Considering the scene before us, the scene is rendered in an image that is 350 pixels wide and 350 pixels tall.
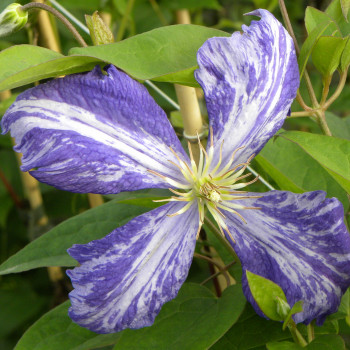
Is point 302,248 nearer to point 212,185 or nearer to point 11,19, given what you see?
point 212,185

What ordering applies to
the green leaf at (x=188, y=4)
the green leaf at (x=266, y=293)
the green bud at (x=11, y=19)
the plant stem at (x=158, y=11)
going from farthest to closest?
the plant stem at (x=158, y=11)
the green leaf at (x=188, y=4)
the green bud at (x=11, y=19)
the green leaf at (x=266, y=293)

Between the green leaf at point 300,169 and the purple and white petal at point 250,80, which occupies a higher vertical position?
the purple and white petal at point 250,80

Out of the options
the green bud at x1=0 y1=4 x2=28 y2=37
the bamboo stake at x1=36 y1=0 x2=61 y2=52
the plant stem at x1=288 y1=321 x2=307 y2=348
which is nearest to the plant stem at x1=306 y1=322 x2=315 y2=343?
the plant stem at x1=288 y1=321 x2=307 y2=348

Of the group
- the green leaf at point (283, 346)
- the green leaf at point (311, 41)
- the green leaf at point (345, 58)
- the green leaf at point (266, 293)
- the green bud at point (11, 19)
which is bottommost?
the green leaf at point (283, 346)

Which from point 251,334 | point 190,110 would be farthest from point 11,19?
point 251,334

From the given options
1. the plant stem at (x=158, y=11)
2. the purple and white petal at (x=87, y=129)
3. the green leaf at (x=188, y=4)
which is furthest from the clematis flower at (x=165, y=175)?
the plant stem at (x=158, y=11)

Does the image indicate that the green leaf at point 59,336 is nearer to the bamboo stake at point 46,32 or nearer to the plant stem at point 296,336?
the plant stem at point 296,336

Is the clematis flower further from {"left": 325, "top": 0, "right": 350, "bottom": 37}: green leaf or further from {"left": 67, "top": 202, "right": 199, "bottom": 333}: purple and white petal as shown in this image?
{"left": 325, "top": 0, "right": 350, "bottom": 37}: green leaf

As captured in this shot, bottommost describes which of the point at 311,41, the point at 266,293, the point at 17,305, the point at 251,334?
the point at 17,305
